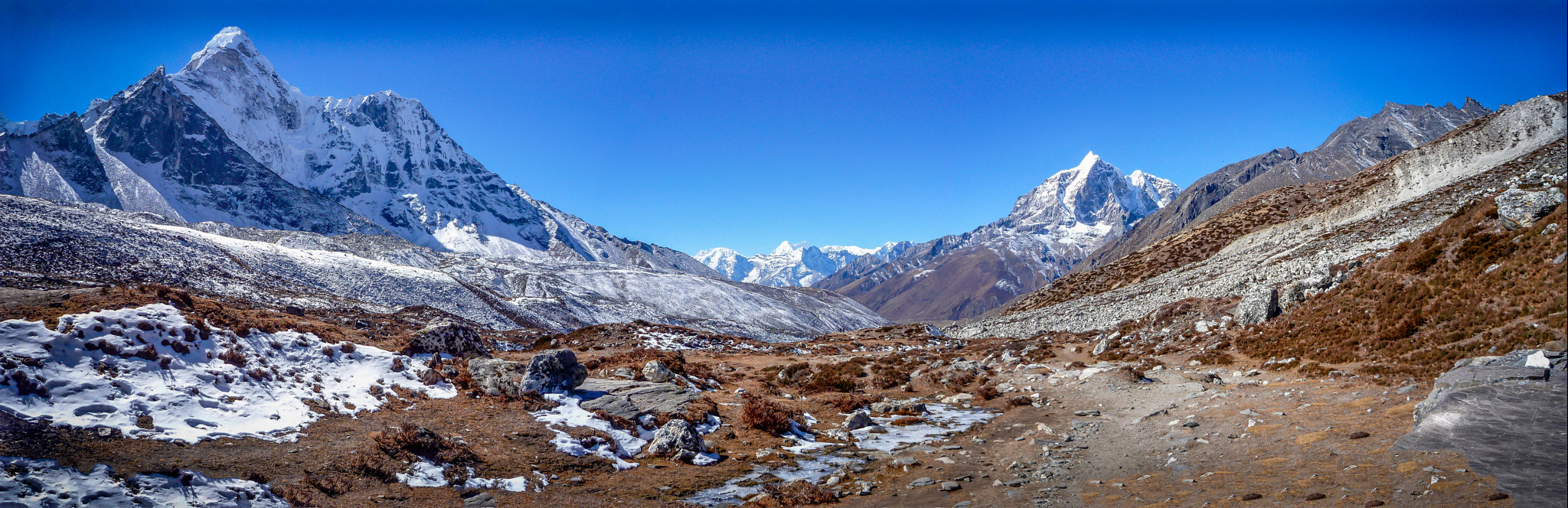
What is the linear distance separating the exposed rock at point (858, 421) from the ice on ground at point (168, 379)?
15.4 meters

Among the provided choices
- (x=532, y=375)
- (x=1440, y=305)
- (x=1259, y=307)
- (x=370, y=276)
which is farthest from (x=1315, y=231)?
(x=370, y=276)

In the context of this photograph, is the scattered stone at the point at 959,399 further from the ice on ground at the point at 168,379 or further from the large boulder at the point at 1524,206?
the ice on ground at the point at 168,379

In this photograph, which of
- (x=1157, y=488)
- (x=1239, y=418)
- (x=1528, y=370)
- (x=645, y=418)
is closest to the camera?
(x=1528, y=370)

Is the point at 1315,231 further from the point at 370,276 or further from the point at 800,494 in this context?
the point at 370,276

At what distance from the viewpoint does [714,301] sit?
170875 mm

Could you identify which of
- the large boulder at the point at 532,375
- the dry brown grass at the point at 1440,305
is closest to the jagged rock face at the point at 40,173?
the large boulder at the point at 532,375

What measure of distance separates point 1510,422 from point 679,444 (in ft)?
56.4

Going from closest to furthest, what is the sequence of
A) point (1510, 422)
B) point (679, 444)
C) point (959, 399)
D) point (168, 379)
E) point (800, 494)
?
point (1510, 422), point (168, 379), point (800, 494), point (679, 444), point (959, 399)

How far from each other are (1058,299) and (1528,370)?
67.7 metres

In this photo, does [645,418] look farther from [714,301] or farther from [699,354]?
[714,301]

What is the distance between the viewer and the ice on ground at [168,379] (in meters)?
12.4

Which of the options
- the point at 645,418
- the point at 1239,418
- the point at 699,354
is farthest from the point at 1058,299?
the point at 645,418

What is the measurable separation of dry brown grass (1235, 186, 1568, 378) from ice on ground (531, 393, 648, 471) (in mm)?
20850

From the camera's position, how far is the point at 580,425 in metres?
19.0
